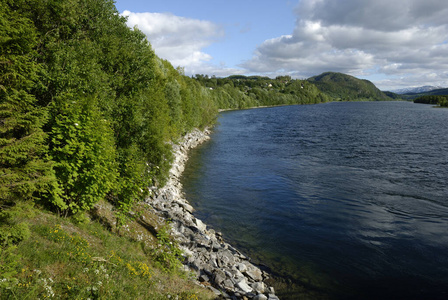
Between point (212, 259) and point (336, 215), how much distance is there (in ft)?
42.4

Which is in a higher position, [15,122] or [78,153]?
[15,122]

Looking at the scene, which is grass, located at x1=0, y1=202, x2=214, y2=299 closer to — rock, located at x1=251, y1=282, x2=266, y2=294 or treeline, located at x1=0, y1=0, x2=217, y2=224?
treeline, located at x1=0, y1=0, x2=217, y2=224

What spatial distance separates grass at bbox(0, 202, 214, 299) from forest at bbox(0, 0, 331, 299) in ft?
0.19

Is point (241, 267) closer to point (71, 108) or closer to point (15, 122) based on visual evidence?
point (71, 108)

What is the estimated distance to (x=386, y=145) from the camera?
5162 centimetres

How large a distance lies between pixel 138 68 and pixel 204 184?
48.4ft

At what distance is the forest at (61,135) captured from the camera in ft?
31.5

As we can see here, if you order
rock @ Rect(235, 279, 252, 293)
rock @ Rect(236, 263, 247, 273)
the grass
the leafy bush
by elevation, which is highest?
the leafy bush

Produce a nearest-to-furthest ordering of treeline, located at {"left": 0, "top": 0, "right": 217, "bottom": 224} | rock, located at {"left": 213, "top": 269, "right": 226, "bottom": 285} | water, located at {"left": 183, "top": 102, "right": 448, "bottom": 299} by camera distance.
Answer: treeline, located at {"left": 0, "top": 0, "right": 217, "bottom": 224} < rock, located at {"left": 213, "top": 269, "right": 226, "bottom": 285} < water, located at {"left": 183, "top": 102, "right": 448, "bottom": 299}

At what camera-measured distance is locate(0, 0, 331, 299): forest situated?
378 inches

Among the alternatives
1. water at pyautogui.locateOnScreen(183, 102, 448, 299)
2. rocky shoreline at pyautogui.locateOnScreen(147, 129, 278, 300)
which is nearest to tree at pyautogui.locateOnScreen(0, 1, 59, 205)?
rocky shoreline at pyautogui.locateOnScreen(147, 129, 278, 300)

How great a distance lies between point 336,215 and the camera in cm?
2395

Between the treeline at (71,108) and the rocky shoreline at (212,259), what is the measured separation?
3.57 meters

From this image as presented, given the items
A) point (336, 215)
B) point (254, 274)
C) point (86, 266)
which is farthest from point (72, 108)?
point (336, 215)
